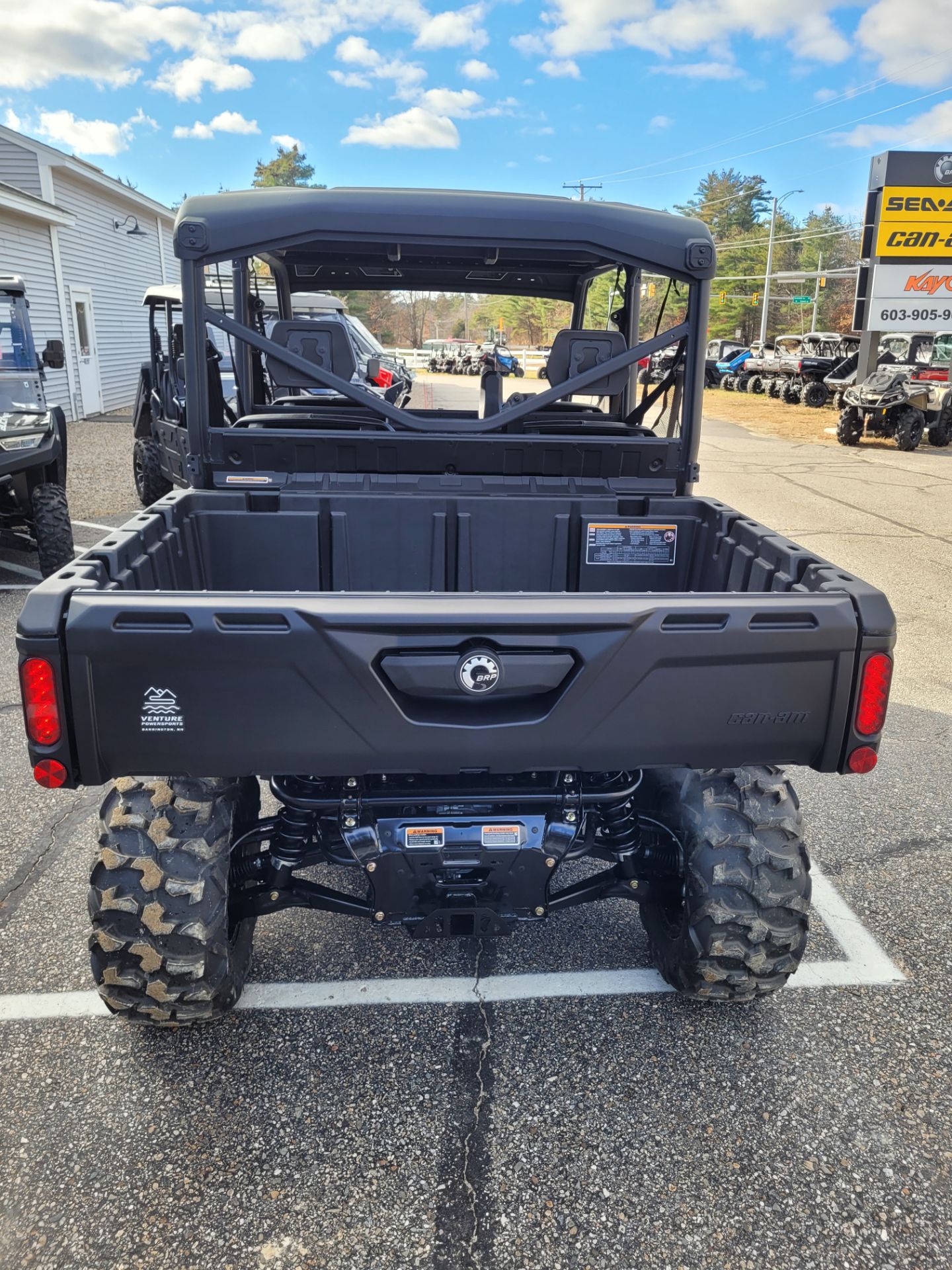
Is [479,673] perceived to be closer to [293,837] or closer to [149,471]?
[293,837]

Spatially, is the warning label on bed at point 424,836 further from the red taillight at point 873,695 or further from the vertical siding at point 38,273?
the vertical siding at point 38,273

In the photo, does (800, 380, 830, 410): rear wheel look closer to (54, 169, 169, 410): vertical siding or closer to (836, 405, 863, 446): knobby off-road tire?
(836, 405, 863, 446): knobby off-road tire

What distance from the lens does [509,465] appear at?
3.82 metres

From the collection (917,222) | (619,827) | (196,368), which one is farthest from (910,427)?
(619,827)

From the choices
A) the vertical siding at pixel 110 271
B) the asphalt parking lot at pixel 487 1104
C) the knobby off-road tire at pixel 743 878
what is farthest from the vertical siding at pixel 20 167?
the knobby off-road tire at pixel 743 878

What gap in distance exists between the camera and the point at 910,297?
22.0m

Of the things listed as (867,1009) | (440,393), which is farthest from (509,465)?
(440,393)

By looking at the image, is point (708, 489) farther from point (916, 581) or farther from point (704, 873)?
point (704, 873)

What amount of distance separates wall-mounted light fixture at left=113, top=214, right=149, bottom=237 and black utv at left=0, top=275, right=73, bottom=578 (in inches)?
730

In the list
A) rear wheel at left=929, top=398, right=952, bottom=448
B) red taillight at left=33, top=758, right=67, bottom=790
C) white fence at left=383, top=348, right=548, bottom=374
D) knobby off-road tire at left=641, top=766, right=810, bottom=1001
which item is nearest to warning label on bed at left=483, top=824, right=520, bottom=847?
knobby off-road tire at left=641, top=766, right=810, bottom=1001

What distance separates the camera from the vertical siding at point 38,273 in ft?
57.5

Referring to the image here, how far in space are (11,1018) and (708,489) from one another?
12525 mm

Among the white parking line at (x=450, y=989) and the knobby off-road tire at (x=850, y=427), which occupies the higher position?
the knobby off-road tire at (x=850, y=427)

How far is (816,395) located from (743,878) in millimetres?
29807
